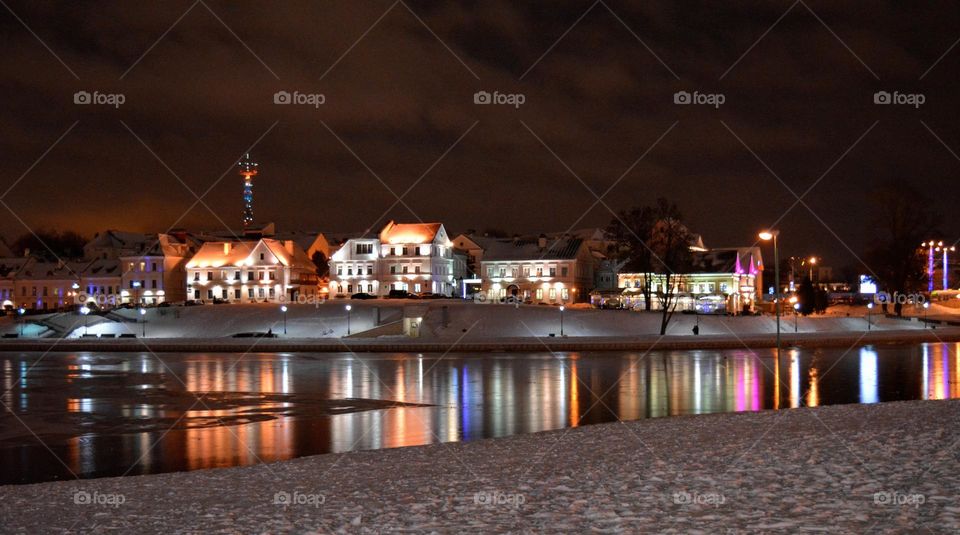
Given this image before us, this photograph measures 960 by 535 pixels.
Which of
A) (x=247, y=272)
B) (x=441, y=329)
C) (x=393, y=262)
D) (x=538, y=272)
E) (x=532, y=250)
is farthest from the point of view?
(x=532, y=250)

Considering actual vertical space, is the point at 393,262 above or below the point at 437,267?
above

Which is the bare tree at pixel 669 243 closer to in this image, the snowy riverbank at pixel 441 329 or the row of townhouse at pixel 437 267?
the snowy riverbank at pixel 441 329

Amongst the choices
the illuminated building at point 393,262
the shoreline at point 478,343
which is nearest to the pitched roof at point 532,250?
the illuminated building at point 393,262

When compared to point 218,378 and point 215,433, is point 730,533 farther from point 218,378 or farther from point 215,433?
point 218,378

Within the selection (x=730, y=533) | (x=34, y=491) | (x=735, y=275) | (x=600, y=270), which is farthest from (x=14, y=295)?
(x=730, y=533)

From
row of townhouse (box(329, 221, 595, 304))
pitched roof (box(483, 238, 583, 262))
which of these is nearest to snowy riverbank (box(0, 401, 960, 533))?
row of townhouse (box(329, 221, 595, 304))

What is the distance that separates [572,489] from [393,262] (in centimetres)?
8700

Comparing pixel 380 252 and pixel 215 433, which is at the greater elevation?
pixel 380 252

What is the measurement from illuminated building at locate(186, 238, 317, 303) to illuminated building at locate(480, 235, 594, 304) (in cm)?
2025

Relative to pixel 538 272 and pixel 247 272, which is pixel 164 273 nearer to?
pixel 247 272

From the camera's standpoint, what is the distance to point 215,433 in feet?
69.9

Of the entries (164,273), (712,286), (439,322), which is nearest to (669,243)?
(439,322)

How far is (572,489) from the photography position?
12.8 metres

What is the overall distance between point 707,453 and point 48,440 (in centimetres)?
1462
